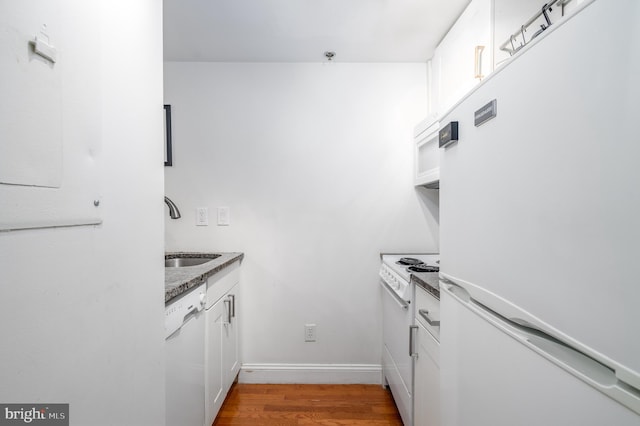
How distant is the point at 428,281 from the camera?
1233mm

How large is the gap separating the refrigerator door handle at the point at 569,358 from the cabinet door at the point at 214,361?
1.34m

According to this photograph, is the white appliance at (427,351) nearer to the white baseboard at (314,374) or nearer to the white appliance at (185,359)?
the white baseboard at (314,374)

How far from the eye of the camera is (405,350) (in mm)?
1506

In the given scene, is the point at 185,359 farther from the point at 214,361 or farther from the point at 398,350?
the point at 398,350

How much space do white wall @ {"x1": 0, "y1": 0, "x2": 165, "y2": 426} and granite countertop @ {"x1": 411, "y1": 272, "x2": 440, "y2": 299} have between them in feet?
3.29

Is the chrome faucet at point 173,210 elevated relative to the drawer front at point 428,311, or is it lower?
elevated

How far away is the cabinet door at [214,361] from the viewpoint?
147 cm

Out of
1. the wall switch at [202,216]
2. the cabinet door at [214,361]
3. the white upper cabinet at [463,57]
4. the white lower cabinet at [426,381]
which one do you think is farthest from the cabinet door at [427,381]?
the wall switch at [202,216]

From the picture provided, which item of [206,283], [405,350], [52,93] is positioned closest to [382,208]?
[405,350]

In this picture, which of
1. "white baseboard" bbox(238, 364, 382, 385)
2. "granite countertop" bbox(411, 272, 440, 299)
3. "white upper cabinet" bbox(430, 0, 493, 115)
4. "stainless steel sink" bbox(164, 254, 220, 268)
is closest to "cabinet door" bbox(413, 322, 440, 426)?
"granite countertop" bbox(411, 272, 440, 299)

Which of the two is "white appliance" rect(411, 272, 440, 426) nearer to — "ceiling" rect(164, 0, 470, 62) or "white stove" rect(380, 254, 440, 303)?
"white stove" rect(380, 254, 440, 303)

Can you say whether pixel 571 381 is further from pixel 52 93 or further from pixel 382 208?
pixel 382 208

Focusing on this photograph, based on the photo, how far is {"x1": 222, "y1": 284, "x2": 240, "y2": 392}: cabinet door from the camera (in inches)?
70.0

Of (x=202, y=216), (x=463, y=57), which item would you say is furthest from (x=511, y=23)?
(x=202, y=216)
